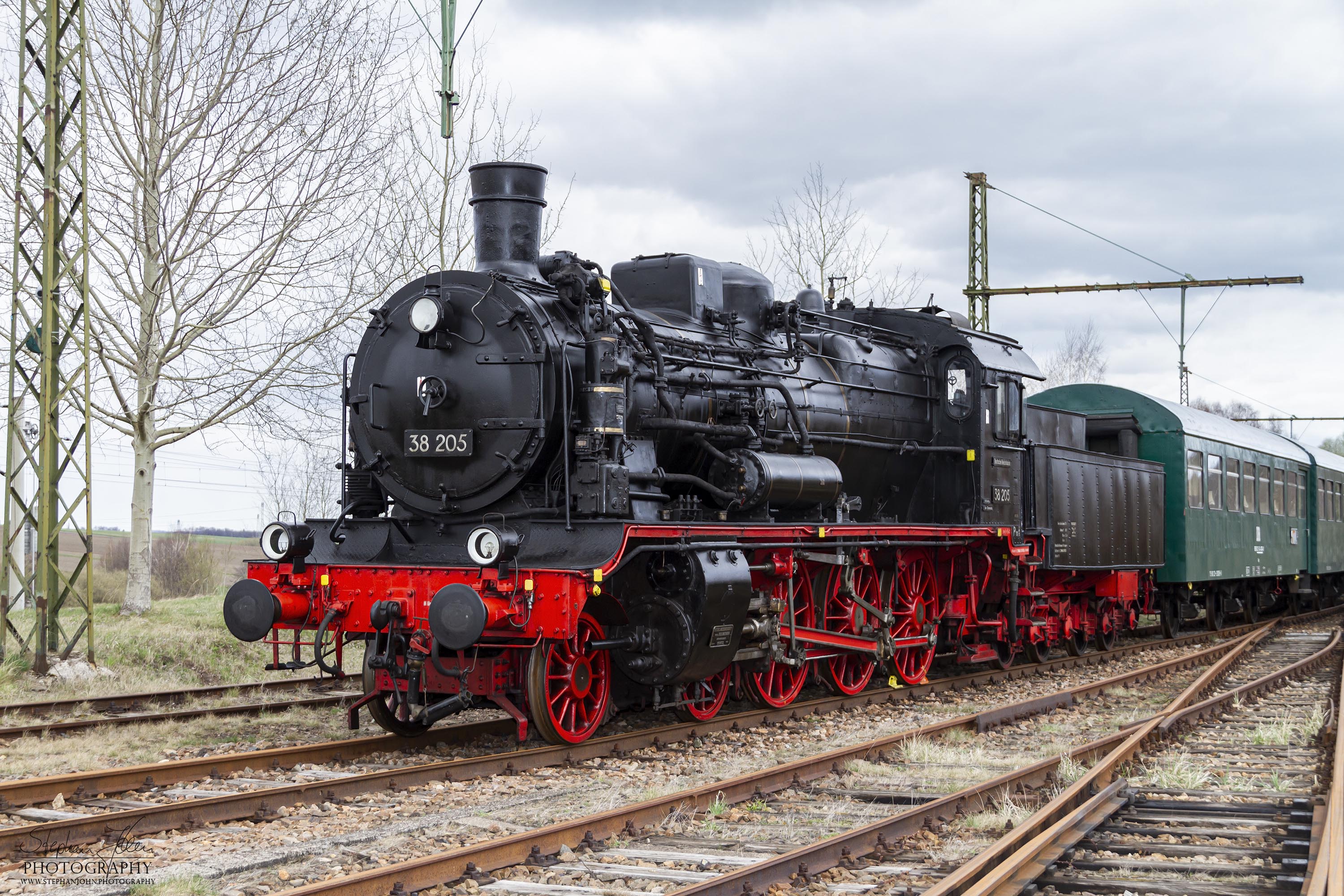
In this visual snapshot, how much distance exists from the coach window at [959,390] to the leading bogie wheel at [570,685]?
19.9ft

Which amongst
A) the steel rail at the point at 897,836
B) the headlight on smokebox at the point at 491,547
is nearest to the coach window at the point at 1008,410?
the steel rail at the point at 897,836

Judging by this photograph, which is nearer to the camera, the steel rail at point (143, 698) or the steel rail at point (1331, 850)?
the steel rail at point (1331, 850)

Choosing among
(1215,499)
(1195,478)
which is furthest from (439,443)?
(1215,499)

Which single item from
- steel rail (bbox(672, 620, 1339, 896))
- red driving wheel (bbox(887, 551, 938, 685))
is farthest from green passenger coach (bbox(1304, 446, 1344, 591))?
steel rail (bbox(672, 620, 1339, 896))

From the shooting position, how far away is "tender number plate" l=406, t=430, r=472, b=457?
29.3 ft

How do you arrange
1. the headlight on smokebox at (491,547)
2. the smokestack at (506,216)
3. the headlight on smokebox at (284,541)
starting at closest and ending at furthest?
1. the headlight on smokebox at (491,547)
2. the headlight on smokebox at (284,541)
3. the smokestack at (506,216)

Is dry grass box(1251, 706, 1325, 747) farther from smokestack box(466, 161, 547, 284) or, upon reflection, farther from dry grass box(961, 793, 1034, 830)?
smokestack box(466, 161, 547, 284)

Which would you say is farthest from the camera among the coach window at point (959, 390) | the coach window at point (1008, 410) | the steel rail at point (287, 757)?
the coach window at point (1008, 410)

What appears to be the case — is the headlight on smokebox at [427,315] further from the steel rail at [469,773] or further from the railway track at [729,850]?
the railway track at [729,850]

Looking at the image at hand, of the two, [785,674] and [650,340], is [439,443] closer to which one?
[650,340]

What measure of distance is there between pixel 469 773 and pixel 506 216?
446 centimetres

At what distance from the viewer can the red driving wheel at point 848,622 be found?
11.4 m

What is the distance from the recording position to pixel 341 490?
9820 millimetres

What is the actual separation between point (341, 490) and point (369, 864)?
15.2ft
